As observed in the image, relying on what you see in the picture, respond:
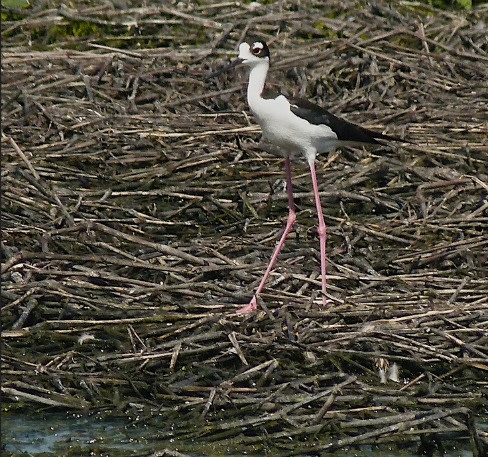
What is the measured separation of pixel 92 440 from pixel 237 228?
2484mm

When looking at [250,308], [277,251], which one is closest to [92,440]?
[250,308]

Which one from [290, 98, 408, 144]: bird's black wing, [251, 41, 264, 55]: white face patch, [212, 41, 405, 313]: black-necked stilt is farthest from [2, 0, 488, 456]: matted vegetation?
[251, 41, 264, 55]: white face patch

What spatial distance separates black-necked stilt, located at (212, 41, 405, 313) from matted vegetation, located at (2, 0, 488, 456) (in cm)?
36

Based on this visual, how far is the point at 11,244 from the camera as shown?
7.54 m

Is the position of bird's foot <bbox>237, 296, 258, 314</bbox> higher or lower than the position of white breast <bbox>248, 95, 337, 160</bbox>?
lower

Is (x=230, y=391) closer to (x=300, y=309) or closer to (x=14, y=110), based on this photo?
(x=300, y=309)

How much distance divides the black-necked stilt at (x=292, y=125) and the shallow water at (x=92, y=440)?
1639 mm

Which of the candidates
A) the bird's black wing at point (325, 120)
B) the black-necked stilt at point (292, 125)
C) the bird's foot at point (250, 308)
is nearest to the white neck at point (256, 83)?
the black-necked stilt at point (292, 125)

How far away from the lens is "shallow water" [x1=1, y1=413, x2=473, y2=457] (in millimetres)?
5562

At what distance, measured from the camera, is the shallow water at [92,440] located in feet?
18.2

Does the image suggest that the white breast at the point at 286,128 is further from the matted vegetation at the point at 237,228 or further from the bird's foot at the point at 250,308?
the bird's foot at the point at 250,308

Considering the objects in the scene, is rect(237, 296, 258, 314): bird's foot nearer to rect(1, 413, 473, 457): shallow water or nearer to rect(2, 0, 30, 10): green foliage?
rect(1, 413, 473, 457): shallow water

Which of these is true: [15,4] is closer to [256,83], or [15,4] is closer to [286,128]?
[256,83]

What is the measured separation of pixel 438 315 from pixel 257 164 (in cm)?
263
